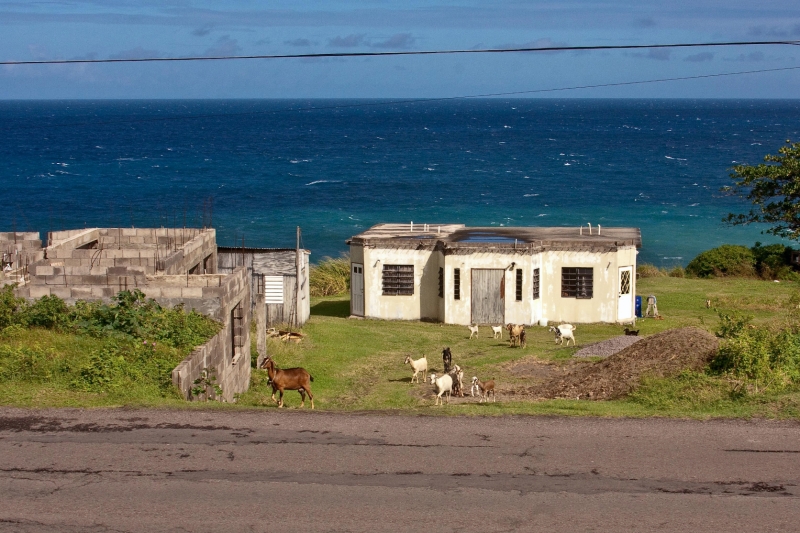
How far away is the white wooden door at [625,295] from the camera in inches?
1335

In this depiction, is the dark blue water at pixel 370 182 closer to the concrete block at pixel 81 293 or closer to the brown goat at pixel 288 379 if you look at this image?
the concrete block at pixel 81 293

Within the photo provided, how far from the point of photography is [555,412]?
14.3 m

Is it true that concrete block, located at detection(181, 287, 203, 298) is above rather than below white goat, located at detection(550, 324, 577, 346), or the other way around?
above

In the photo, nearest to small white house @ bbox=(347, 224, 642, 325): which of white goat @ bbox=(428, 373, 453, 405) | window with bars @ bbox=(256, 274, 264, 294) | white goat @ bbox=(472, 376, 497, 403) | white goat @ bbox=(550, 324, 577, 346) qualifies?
white goat @ bbox=(550, 324, 577, 346)

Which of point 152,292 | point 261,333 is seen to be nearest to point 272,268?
point 261,333

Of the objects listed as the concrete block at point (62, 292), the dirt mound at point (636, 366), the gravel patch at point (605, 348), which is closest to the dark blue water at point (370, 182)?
the concrete block at point (62, 292)

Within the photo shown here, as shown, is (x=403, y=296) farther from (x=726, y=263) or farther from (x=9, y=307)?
(x=726, y=263)

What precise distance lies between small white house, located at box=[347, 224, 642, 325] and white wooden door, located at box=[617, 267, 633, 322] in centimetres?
4

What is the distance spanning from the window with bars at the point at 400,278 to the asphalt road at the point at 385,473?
20333 mm

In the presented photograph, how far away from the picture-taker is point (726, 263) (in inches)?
1779

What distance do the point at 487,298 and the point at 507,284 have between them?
86 centimetres

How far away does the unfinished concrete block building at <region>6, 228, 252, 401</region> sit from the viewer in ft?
60.8

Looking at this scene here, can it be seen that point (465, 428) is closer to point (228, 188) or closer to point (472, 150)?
point (228, 188)

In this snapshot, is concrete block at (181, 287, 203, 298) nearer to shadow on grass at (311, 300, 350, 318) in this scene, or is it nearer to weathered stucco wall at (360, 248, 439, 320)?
weathered stucco wall at (360, 248, 439, 320)
